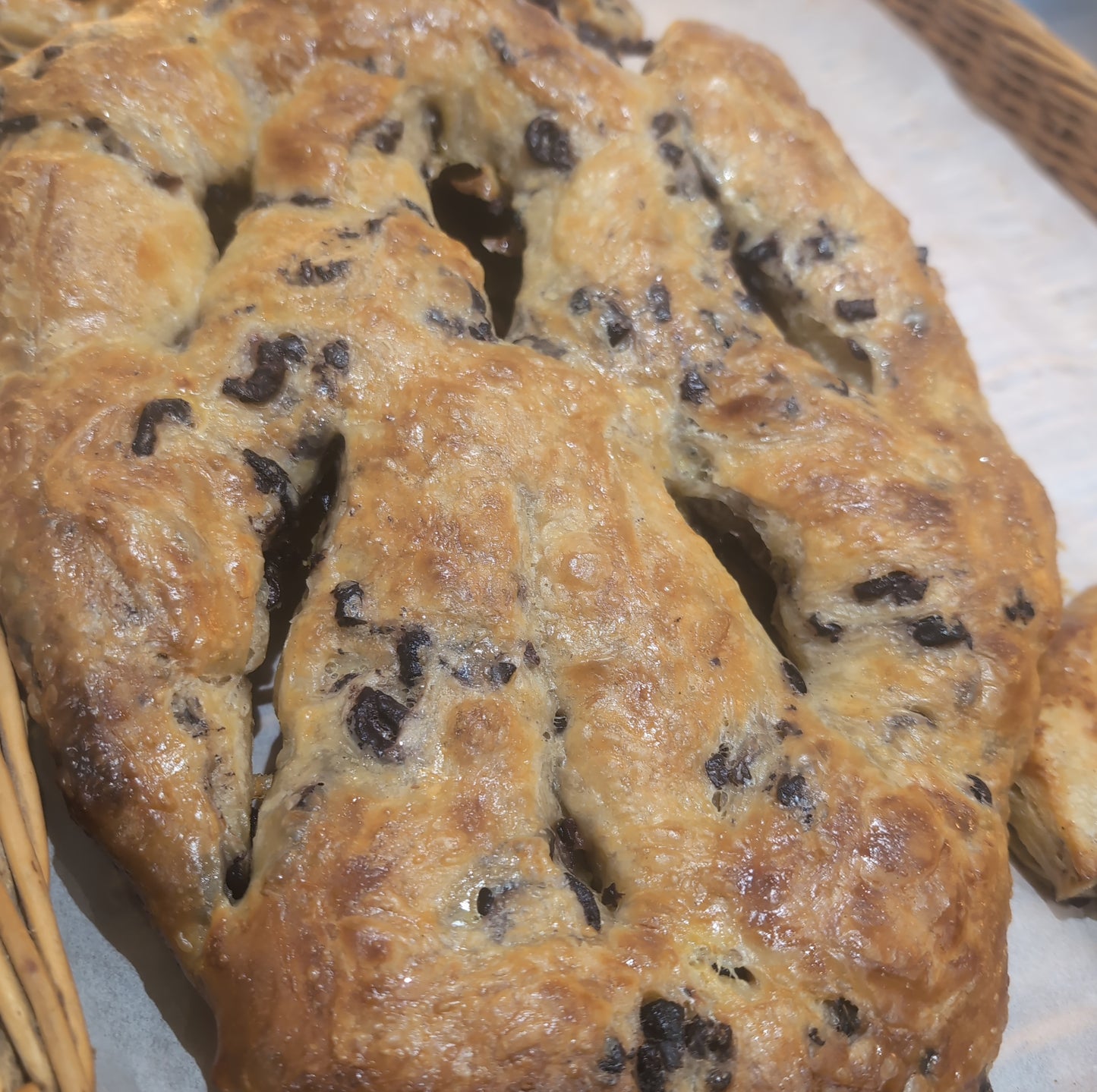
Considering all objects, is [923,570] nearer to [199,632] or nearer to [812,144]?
[812,144]

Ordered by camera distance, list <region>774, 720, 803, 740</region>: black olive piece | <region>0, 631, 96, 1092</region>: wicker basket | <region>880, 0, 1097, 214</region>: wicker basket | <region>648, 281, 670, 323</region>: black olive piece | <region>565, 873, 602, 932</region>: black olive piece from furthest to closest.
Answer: <region>880, 0, 1097, 214</region>: wicker basket → <region>648, 281, 670, 323</region>: black olive piece → <region>774, 720, 803, 740</region>: black olive piece → <region>565, 873, 602, 932</region>: black olive piece → <region>0, 631, 96, 1092</region>: wicker basket

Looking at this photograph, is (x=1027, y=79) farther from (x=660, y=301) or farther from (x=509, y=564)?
(x=509, y=564)

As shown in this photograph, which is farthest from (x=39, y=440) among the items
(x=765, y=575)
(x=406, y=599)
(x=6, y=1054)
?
(x=765, y=575)

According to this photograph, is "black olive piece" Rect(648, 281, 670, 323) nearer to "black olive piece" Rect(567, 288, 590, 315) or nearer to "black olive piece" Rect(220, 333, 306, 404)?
"black olive piece" Rect(567, 288, 590, 315)

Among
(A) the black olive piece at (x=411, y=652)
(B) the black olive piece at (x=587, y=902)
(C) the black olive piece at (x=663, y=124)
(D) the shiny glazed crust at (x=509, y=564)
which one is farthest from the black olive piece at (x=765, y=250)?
(B) the black olive piece at (x=587, y=902)

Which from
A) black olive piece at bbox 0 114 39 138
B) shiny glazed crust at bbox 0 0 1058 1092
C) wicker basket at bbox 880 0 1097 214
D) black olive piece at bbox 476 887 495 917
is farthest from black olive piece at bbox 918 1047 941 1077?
wicker basket at bbox 880 0 1097 214

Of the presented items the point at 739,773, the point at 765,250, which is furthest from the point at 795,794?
the point at 765,250
